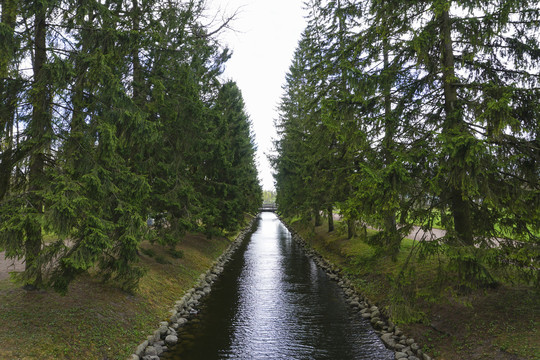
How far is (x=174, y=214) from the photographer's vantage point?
43.1 ft

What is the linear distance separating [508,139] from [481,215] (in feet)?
6.40

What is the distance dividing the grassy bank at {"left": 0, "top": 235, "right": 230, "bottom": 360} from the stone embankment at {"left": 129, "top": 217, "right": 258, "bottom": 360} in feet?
0.67

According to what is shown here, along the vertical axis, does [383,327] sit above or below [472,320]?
below

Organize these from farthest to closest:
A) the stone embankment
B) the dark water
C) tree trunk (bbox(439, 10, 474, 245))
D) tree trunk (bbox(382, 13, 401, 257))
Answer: the dark water < the stone embankment < tree trunk (bbox(439, 10, 474, 245)) < tree trunk (bbox(382, 13, 401, 257))

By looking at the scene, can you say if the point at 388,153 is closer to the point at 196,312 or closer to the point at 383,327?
the point at 383,327

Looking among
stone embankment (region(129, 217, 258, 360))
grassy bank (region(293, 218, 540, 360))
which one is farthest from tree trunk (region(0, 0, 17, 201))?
grassy bank (region(293, 218, 540, 360))

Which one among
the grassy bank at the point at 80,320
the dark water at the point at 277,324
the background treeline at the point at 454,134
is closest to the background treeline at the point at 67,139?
the grassy bank at the point at 80,320

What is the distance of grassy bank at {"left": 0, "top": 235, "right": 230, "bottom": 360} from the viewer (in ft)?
18.8

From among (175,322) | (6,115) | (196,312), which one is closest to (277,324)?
(196,312)

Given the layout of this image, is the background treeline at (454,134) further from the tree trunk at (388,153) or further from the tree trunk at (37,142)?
the tree trunk at (37,142)

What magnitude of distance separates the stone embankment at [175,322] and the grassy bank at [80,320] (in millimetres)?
205

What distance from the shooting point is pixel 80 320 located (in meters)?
6.80

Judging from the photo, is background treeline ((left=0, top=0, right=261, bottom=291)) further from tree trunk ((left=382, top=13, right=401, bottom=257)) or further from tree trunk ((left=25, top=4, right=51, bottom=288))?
tree trunk ((left=382, top=13, right=401, bottom=257))

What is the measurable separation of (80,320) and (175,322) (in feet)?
9.72
